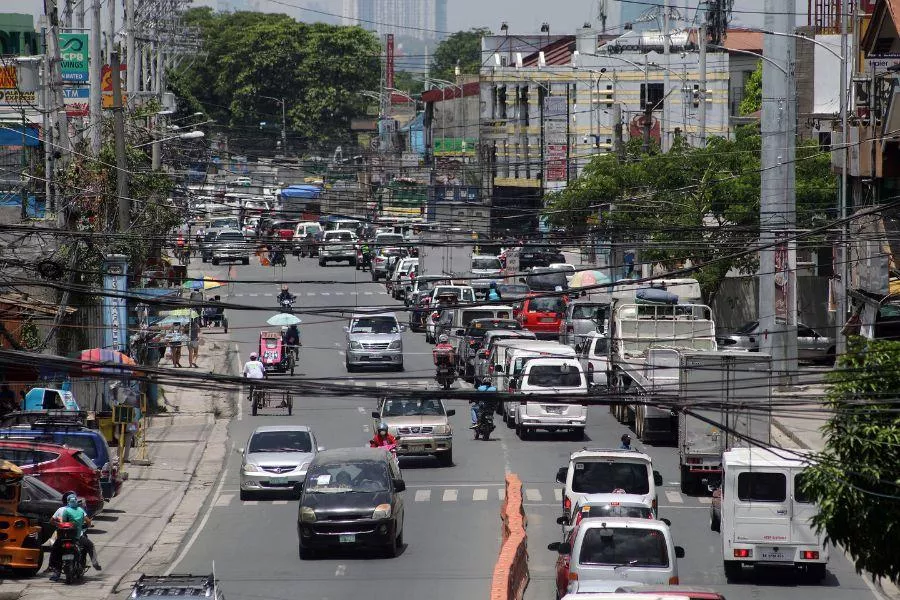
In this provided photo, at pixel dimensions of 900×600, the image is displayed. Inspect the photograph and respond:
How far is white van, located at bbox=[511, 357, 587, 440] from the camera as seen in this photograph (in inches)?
1344

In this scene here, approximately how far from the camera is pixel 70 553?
21156 mm

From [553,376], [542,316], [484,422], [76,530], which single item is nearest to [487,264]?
[542,316]

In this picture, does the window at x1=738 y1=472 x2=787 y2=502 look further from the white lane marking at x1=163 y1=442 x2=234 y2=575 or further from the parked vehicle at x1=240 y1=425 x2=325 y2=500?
the parked vehicle at x1=240 y1=425 x2=325 y2=500

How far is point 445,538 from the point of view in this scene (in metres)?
24.1

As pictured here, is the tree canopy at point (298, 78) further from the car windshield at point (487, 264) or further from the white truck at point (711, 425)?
the white truck at point (711, 425)

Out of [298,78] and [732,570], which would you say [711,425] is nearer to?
[732,570]

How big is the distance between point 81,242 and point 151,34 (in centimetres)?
5840

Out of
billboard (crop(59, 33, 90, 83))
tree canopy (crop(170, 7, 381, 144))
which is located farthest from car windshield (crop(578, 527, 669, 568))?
tree canopy (crop(170, 7, 381, 144))

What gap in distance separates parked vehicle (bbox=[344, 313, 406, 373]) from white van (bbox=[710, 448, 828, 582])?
2377cm

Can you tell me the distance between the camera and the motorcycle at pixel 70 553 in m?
21.1

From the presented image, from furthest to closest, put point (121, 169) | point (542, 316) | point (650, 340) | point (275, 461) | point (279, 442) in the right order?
point (542, 316) → point (650, 340) → point (121, 169) → point (279, 442) → point (275, 461)

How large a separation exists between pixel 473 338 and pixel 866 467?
2818 centimetres

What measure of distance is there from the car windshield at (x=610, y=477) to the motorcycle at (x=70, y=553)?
823cm

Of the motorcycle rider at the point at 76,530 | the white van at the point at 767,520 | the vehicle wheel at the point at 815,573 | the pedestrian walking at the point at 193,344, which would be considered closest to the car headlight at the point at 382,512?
the motorcycle rider at the point at 76,530
